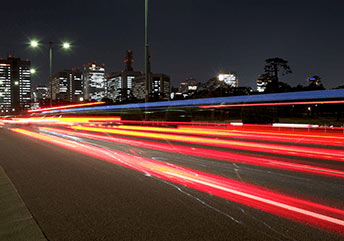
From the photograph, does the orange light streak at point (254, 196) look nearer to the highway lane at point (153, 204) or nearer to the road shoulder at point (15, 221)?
the highway lane at point (153, 204)

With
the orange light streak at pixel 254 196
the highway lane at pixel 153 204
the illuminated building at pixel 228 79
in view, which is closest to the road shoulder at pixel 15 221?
the highway lane at pixel 153 204

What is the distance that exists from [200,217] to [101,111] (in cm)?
2505

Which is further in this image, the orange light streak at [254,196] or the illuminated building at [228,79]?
the illuminated building at [228,79]

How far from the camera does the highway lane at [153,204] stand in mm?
3738

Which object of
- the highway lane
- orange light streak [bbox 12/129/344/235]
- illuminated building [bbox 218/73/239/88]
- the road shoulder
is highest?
illuminated building [bbox 218/73/239/88]

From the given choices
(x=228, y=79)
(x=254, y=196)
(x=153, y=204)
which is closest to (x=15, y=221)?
(x=153, y=204)

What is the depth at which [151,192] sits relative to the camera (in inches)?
222

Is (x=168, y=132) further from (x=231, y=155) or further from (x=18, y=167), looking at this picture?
(x=18, y=167)

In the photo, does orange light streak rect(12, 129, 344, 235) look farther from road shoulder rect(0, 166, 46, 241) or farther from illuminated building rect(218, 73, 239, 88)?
illuminated building rect(218, 73, 239, 88)

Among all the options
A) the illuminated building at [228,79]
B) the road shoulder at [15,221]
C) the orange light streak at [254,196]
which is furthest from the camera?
the illuminated building at [228,79]

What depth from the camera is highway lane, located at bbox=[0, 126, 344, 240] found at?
3.74 meters

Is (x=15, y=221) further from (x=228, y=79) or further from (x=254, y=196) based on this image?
(x=228, y=79)

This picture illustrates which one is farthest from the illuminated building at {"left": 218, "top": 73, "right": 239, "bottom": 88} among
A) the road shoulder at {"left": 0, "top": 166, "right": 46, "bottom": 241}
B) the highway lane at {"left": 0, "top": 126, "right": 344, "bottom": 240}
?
the road shoulder at {"left": 0, "top": 166, "right": 46, "bottom": 241}

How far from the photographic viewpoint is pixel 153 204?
16.1ft
